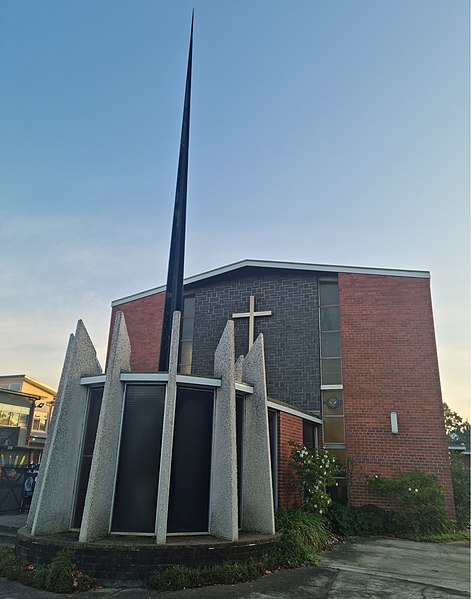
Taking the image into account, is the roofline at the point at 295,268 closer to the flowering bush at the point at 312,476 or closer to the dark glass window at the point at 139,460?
the flowering bush at the point at 312,476

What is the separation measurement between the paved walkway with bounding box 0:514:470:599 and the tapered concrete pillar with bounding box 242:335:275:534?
1.10 meters

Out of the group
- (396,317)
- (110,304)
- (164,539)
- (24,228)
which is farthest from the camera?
(110,304)

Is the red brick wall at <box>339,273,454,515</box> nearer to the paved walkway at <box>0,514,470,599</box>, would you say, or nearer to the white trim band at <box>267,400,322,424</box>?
the white trim band at <box>267,400,322,424</box>

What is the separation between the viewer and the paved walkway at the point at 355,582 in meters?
5.91

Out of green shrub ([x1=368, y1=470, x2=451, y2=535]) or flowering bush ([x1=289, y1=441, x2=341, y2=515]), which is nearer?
flowering bush ([x1=289, y1=441, x2=341, y2=515])

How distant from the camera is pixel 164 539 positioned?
21.8 feet

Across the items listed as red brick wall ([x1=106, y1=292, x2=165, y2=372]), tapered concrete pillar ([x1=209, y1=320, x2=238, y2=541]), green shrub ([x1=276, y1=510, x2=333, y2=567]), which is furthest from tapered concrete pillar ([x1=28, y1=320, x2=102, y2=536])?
red brick wall ([x1=106, y1=292, x2=165, y2=372])

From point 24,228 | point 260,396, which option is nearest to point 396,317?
point 260,396

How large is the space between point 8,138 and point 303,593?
9.01m

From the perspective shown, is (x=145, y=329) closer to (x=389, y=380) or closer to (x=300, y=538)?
(x=389, y=380)

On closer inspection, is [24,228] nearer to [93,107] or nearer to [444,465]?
[93,107]

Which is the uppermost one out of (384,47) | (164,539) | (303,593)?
(384,47)

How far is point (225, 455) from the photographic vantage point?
774 centimetres

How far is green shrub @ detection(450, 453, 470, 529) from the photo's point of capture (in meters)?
12.2
